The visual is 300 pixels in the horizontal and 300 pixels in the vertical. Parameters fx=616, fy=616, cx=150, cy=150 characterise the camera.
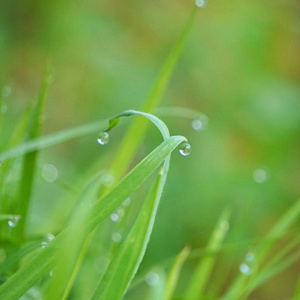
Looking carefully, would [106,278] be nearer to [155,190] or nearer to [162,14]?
[155,190]

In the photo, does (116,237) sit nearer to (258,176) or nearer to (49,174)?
(49,174)

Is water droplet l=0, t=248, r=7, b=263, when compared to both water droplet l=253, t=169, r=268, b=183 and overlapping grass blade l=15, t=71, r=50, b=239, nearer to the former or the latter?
overlapping grass blade l=15, t=71, r=50, b=239

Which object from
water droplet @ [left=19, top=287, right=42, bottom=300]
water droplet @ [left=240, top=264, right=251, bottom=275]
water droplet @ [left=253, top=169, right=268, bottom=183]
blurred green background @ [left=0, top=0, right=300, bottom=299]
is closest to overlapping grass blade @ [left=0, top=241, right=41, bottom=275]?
water droplet @ [left=19, top=287, right=42, bottom=300]

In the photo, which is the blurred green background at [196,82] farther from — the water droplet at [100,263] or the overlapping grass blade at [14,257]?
the overlapping grass blade at [14,257]

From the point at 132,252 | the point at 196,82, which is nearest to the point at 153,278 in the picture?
the point at 132,252

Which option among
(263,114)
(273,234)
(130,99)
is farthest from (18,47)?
(273,234)

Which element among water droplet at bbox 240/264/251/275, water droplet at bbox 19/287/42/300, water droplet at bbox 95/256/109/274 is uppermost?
water droplet at bbox 240/264/251/275
